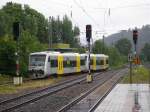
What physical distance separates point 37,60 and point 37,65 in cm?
82

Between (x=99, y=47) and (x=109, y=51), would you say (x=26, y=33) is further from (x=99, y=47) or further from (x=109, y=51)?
(x=109, y=51)

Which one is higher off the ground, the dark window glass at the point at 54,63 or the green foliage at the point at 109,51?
the green foliage at the point at 109,51

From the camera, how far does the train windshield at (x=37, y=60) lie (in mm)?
49463

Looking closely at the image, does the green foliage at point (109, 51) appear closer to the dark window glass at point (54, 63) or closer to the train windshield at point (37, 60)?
the dark window glass at point (54, 63)

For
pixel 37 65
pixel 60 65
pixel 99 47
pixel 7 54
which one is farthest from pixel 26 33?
pixel 99 47

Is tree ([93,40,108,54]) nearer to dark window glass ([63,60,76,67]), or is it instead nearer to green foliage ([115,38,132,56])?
dark window glass ([63,60,76,67])

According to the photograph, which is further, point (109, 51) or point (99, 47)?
point (109, 51)

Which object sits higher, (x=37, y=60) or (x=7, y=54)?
(x=7, y=54)

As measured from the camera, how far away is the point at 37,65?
4931 centimetres

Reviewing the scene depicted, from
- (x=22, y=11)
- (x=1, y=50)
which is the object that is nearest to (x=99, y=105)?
(x=1, y=50)

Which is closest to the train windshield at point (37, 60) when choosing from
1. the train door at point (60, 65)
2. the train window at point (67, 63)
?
the train door at point (60, 65)

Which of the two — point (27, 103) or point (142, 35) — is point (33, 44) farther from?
point (142, 35)

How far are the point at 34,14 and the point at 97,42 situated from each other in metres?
16.2

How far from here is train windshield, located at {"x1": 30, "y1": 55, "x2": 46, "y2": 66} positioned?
49.5 m
